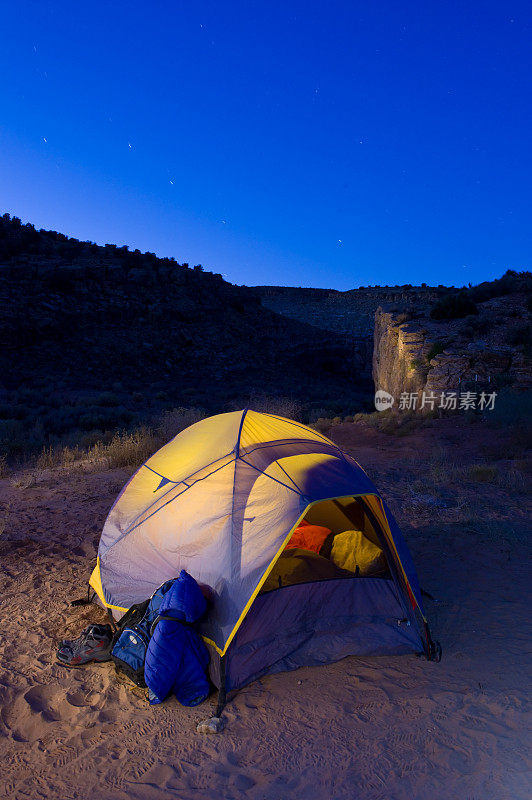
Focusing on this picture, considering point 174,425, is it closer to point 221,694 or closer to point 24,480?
point 24,480

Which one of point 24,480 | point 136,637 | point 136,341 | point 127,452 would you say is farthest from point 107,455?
point 136,341

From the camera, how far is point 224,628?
166 inches

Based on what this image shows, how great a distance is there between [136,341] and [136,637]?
99.8ft

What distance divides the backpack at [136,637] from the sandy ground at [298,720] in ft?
0.65

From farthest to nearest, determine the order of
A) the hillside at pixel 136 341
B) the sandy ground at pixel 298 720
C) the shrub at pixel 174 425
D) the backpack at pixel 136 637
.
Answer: the hillside at pixel 136 341
the shrub at pixel 174 425
the backpack at pixel 136 637
the sandy ground at pixel 298 720

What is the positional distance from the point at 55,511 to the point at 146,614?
4602 mm

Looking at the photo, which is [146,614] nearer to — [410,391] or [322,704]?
[322,704]

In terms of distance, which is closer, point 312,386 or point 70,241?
point 312,386

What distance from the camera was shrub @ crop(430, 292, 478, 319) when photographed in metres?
21.3

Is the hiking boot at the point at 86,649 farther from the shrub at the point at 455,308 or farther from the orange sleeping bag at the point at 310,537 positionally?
the shrub at the point at 455,308

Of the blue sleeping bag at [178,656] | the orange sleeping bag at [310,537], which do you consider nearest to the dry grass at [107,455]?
the orange sleeping bag at [310,537]

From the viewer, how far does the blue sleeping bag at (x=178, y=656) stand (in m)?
4.02

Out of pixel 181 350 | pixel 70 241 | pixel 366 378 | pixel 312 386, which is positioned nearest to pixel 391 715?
pixel 312 386

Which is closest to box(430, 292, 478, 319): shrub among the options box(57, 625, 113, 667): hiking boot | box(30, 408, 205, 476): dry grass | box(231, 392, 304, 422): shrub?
box(231, 392, 304, 422): shrub
